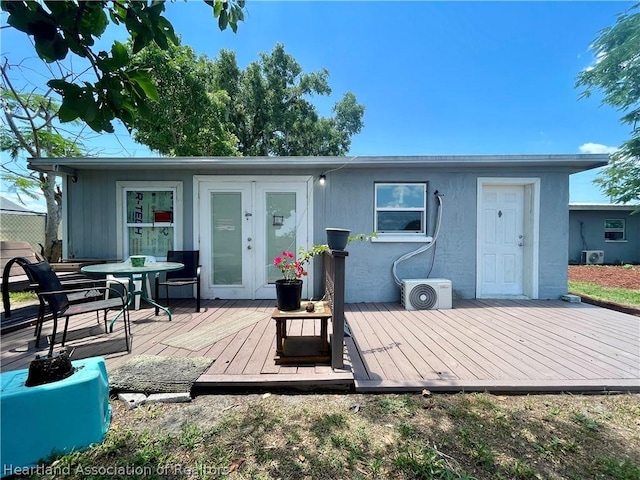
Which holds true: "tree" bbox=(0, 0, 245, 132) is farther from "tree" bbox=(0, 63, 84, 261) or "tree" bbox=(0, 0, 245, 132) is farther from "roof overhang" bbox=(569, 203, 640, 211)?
"roof overhang" bbox=(569, 203, 640, 211)

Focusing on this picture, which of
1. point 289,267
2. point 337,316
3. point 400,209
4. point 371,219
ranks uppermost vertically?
point 400,209

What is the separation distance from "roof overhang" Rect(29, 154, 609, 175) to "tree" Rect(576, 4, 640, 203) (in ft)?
27.0

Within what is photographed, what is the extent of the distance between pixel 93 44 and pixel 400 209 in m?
4.39

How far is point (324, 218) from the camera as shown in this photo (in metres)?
→ 4.88

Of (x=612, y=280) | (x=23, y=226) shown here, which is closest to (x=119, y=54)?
(x=23, y=226)

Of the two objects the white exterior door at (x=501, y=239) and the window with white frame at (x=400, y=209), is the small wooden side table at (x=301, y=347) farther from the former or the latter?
the white exterior door at (x=501, y=239)

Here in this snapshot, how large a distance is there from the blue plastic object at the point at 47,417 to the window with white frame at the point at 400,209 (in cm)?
417

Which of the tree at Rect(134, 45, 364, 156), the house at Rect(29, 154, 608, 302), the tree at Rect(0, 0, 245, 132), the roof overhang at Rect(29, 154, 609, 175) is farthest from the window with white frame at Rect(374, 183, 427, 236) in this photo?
the tree at Rect(134, 45, 364, 156)

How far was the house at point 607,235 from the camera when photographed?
446 inches

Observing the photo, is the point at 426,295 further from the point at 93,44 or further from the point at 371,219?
the point at 93,44

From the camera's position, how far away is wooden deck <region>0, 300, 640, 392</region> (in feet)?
7.32

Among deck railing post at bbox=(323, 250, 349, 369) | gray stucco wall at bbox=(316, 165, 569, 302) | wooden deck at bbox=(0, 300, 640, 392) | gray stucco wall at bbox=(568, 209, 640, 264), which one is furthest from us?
gray stucco wall at bbox=(568, 209, 640, 264)

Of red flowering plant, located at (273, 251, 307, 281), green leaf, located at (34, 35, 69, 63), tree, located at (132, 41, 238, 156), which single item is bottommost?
red flowering plant, located at (273, 251, 307, 281)

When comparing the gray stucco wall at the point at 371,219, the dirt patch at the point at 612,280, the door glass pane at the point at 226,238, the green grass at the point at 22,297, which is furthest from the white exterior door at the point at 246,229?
the dirt patch at the point at 612,280
